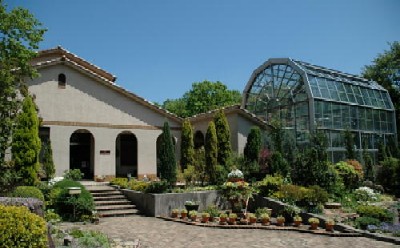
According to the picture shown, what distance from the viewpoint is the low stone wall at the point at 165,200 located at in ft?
54.0

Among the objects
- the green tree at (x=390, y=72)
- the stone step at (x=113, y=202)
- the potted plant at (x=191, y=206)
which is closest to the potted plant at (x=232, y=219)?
the potted plant at (x=191, y=206)

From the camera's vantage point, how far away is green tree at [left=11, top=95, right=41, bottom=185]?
16.5m

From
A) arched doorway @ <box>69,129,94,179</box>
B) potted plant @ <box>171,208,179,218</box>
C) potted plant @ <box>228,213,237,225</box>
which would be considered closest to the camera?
potted plant @ <box>228,213,237,225</box>

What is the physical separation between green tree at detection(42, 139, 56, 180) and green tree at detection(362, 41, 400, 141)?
38273 mm

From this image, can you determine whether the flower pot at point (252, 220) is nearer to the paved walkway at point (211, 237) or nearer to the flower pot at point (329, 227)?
the paved walkway at point (211, 237)

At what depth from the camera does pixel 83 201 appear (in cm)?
1497

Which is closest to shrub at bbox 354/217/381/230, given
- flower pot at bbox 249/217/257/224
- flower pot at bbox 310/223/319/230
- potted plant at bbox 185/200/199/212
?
flower pot at bbox 310/223/319/230

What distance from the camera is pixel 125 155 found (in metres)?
27.0

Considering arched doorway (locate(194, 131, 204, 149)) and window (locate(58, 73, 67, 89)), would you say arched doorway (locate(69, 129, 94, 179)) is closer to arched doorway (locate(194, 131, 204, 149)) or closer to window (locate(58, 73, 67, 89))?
window (locate(58, 73, 67, 89))

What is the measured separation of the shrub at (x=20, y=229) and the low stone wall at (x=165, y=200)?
10176mm

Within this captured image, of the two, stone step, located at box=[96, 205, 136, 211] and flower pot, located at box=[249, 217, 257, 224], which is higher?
stone step, located at box=[96, 205, 136, 211]

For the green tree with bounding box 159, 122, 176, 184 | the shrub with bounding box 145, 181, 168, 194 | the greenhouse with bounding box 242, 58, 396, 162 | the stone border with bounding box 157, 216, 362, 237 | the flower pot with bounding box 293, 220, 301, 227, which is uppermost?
the greenhouse with bounding box 242, 58, 396, 162

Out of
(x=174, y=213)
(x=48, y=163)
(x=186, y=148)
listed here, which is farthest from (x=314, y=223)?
(x=48, y=163)

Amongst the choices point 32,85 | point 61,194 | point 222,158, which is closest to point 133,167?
point 222,158
